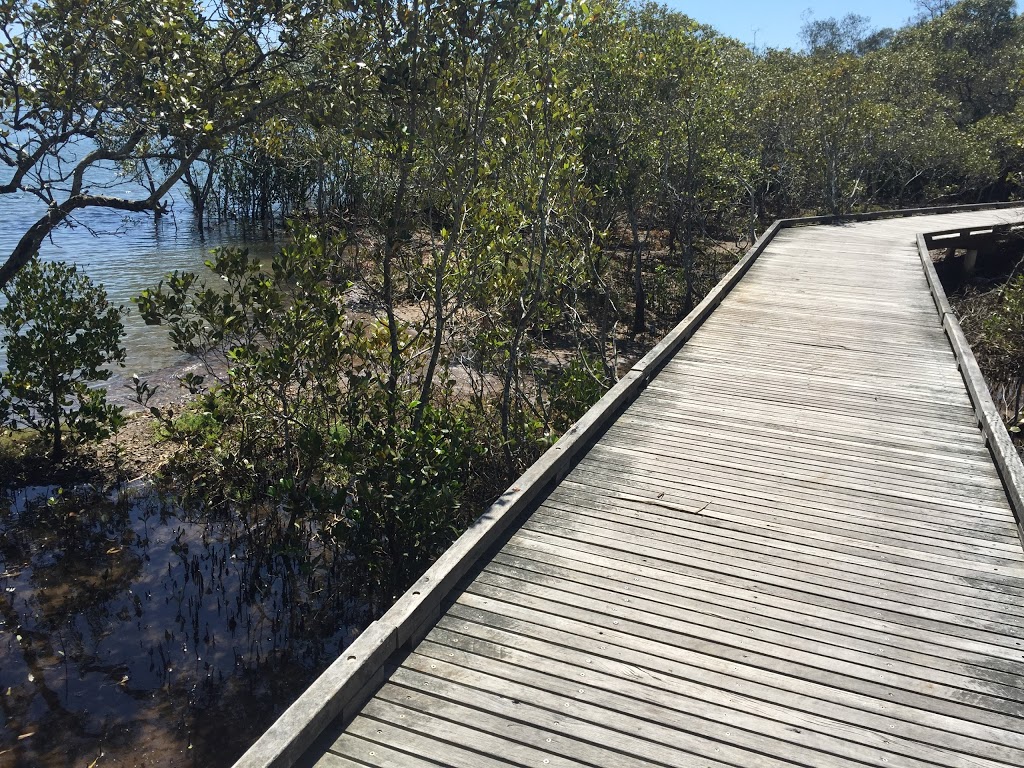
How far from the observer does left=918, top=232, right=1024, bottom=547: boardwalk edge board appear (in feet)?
17.9

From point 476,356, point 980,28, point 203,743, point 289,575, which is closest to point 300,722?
point 203,743

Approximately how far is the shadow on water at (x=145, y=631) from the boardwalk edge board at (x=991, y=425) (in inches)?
194

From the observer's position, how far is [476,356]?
9453mm

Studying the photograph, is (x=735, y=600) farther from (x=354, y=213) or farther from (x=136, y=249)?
(x=136, y=249)

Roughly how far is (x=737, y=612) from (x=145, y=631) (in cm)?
481

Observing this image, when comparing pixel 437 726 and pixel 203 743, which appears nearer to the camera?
pixel 437 726

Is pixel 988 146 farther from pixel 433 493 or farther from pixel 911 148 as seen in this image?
pixel 433 493

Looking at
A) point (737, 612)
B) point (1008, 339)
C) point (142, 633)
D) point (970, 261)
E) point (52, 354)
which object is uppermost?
point (970, 261)

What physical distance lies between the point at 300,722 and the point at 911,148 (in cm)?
2879

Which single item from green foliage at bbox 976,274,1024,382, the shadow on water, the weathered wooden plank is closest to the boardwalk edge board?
the weathered wooden plank

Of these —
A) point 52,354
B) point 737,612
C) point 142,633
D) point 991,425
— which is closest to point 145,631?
point 142,633

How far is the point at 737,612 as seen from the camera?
4.28 meters

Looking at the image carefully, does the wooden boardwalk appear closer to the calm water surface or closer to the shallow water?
the calm water surface

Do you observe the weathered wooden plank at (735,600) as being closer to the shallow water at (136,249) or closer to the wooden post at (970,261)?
the shallow water at (136,249)
